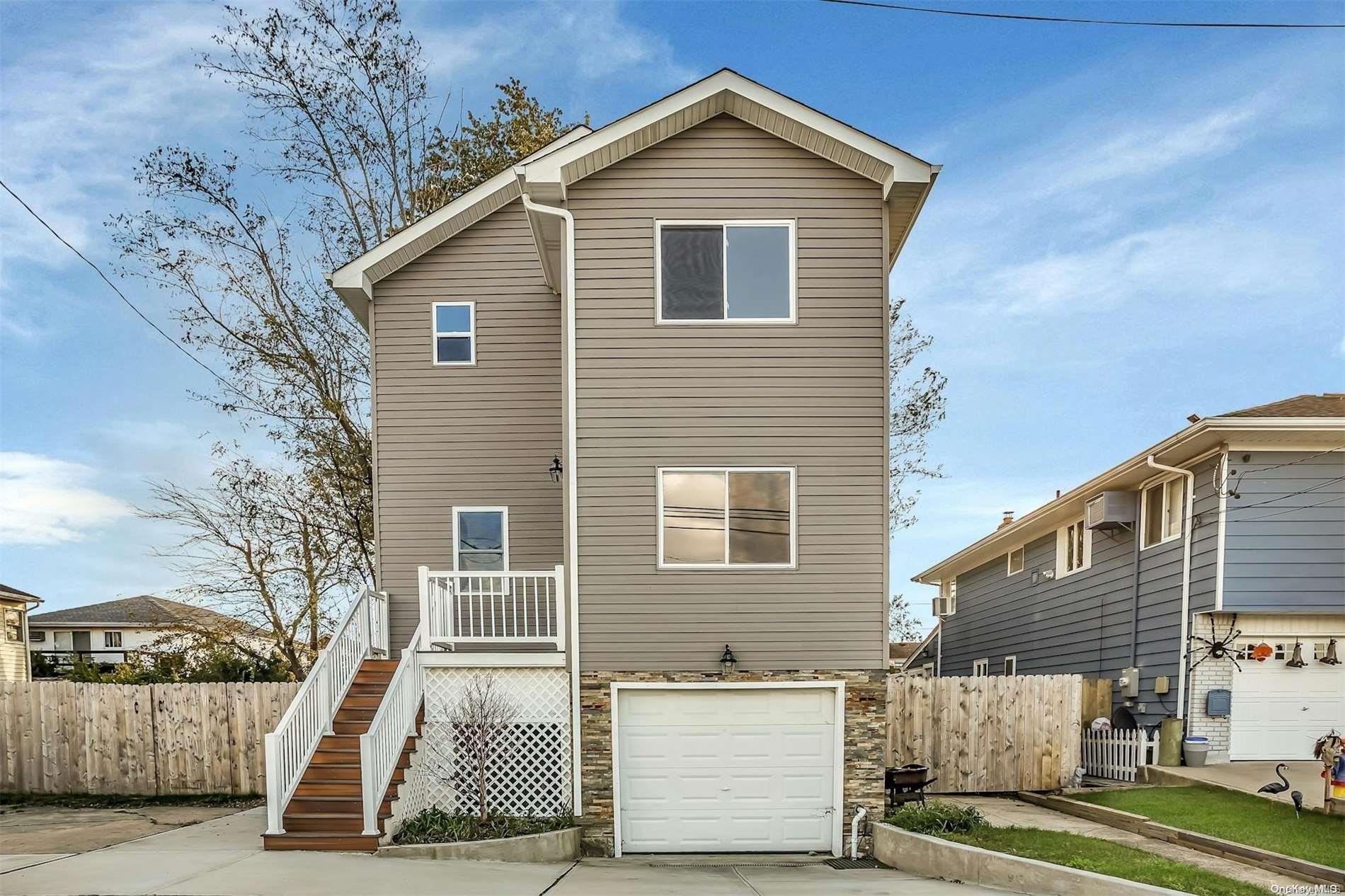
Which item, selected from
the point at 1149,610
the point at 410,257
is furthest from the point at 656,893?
the point at 1149,610

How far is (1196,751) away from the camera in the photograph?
13375mm

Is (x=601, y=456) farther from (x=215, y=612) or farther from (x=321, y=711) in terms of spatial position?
(x=215, y=612)

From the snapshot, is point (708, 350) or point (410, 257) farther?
point (410, 257)

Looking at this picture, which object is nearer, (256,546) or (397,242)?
(397,242)

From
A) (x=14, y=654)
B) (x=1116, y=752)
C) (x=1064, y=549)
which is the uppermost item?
(x=1064, y=549)

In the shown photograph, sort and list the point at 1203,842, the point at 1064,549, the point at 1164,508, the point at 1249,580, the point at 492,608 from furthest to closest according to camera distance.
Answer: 1. the point at 1064,549
2. the point at 1164,508
3. the point at 1249,580
4. the point at 492,608
5. the point at 1203,842

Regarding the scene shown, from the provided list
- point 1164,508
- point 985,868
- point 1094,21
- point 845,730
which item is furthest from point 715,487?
point 1164,508

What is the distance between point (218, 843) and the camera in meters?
9.53

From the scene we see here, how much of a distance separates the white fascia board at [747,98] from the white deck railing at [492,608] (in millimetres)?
4677

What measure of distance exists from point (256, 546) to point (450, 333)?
27.1 feet

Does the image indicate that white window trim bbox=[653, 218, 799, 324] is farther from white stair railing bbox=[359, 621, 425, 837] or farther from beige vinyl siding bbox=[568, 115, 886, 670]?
white stair railing bbox=[359, 621, 425, 837]

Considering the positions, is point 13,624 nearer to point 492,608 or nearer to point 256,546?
point 256,546

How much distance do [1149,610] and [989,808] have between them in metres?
5.01

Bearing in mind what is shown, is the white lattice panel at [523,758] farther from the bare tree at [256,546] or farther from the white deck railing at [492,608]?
the bare tree at [256,546]
